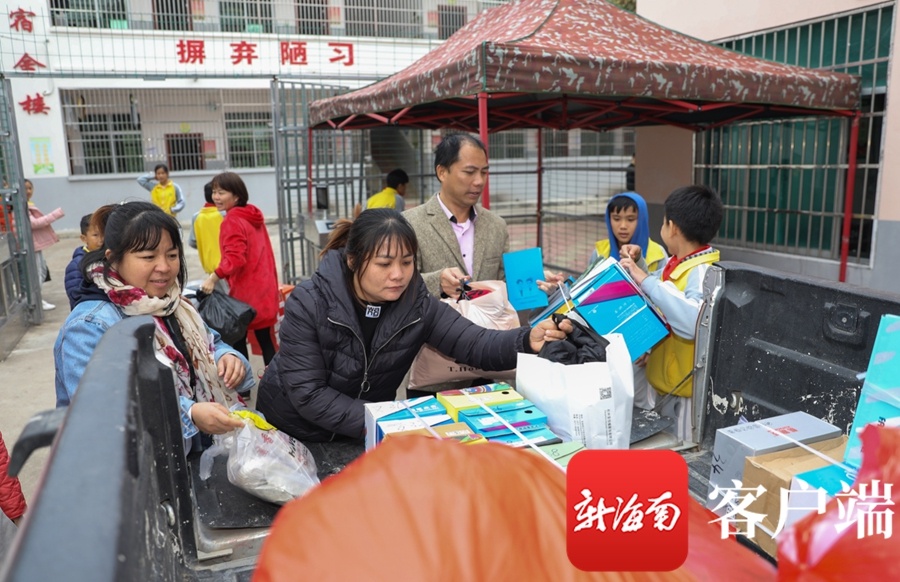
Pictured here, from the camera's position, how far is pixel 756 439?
1.61 meters

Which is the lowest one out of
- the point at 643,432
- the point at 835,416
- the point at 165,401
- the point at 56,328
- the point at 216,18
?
the point at 56,328

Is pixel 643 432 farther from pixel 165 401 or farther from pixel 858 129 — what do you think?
pixel 858 129

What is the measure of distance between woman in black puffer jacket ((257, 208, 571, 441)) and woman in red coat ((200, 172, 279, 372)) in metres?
2.42

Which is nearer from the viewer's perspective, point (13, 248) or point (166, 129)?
point (13, 248)

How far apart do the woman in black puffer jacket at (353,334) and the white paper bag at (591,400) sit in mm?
353

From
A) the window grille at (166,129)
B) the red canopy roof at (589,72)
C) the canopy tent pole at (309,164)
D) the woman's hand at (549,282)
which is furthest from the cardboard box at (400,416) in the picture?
the window grille at (166,129)

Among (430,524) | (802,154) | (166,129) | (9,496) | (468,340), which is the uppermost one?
(166,129)

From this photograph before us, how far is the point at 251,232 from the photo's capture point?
466 centimetres

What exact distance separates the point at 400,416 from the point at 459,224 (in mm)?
1615

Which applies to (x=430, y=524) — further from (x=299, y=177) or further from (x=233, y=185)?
(x=299, y=177)

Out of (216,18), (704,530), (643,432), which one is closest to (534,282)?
(643,432)

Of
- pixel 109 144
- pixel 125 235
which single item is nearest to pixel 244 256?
pixel 125 235

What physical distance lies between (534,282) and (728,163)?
6332 mm

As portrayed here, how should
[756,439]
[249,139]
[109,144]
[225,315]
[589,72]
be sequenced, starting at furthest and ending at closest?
[249,139] < [109,144] < [589,72] < [225,315] < [756,439]
